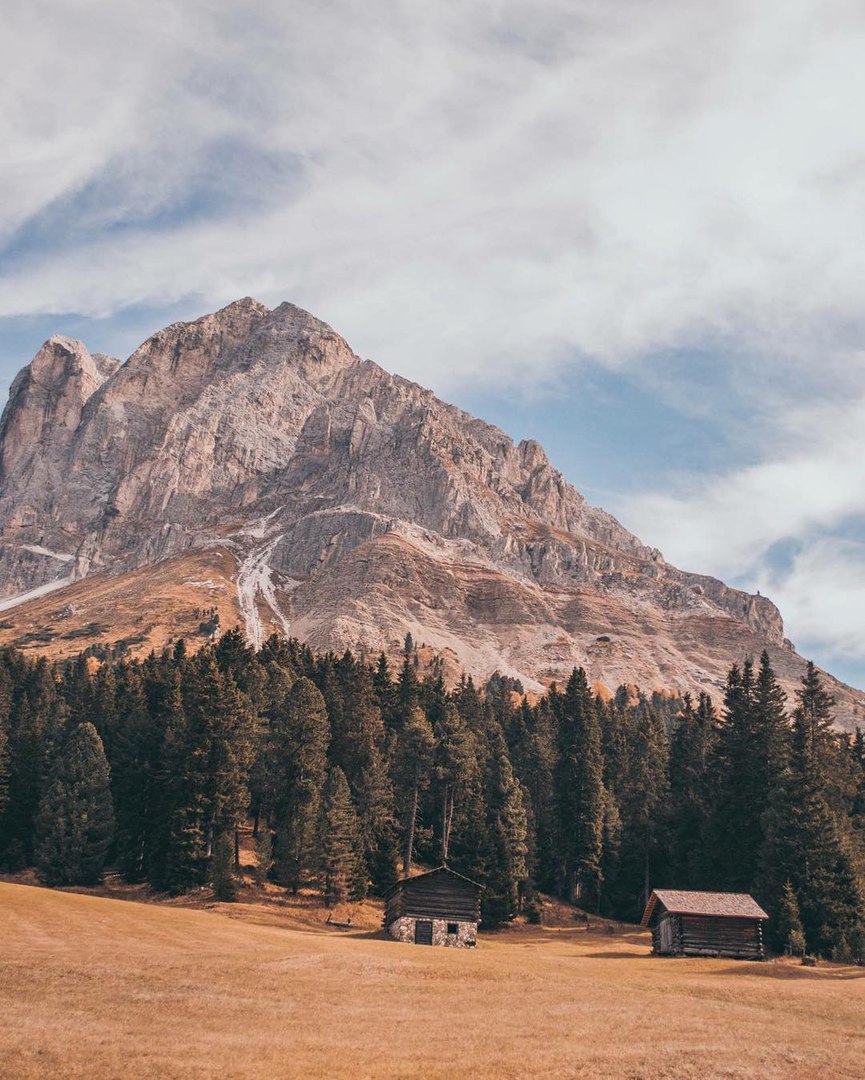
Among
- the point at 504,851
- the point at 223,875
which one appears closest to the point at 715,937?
the point at 504,851

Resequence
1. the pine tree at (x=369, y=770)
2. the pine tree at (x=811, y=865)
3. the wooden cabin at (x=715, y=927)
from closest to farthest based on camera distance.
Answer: the wooden cabin at (x=715, y=927) < the pine tree at (x=811, y=865) < the pine tree at (x=369, y=770)

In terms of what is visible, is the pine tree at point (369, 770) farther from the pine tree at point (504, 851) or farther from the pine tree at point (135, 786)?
the pine tree at point (135, 786)

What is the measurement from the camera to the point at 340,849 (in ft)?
227

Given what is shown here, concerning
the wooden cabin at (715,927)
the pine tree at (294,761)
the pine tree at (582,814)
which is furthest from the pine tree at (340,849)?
the pine tree at (582,814)

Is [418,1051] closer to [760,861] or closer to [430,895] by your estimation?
[430,895]

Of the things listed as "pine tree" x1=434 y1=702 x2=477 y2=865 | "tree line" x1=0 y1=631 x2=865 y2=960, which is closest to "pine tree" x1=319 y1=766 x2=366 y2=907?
"tree line" x1=0 y1=631 x2=865 y2=960

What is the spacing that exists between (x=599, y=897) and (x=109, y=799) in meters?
44.4

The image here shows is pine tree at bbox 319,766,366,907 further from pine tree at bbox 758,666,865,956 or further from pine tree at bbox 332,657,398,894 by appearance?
pine tree at bbox 758,666,865,956

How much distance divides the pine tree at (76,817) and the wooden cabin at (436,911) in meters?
21.0

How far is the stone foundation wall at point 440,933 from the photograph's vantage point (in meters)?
61.9

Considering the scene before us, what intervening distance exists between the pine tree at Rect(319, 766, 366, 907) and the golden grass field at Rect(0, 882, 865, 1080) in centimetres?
1319

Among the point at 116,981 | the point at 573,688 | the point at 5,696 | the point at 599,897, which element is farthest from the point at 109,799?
the point at 573,688

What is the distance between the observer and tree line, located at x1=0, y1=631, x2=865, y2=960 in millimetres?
66938

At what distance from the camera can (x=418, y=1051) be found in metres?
28.1
